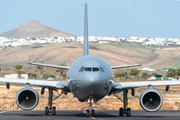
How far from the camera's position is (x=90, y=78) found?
2308 centimetres

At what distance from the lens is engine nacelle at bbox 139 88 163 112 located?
1036 inches

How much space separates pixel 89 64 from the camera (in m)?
24.1

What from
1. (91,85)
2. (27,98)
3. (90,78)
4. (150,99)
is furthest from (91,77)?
(27,98)

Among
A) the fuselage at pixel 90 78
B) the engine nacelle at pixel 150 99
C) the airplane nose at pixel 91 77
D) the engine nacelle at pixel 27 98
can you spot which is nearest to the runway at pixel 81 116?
the engine nacelle at pixel 150 99

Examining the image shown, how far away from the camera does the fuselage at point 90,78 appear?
23266 millimetres

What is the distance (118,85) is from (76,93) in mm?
4445

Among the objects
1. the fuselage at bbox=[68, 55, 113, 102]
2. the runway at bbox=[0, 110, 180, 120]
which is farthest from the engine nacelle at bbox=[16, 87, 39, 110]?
the fuselage at bbox=[68, 55, 113, 102]

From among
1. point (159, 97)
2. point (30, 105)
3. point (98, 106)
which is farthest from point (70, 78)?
point (98, 106)

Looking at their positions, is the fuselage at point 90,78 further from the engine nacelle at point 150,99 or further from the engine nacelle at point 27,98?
the engine nacelle at point 27,98

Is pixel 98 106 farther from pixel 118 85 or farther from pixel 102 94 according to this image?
pixel 102 94

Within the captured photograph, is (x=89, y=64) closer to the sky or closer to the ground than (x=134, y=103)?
closer to the sky

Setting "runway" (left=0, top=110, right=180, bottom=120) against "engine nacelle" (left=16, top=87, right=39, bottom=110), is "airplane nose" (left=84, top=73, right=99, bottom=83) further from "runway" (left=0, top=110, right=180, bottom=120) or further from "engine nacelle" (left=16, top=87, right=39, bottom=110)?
"engine nacelle" (left=16, top=87, right=39, bottom=110)

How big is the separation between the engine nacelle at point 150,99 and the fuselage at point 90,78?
3248 millimetres

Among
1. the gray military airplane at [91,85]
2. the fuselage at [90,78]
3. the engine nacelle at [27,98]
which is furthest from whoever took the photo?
the engine nacelle at [27,98]
